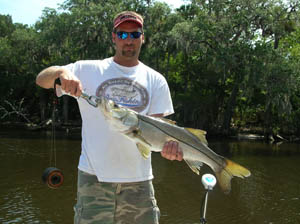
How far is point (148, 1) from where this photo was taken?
27797 millimetres

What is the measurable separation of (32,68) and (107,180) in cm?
3179

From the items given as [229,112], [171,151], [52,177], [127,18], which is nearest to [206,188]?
[171,151]

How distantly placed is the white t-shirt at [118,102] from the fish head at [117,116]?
0.59 ft

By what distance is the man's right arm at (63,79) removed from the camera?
2611mm

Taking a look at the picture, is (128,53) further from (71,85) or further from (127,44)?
(71,85)

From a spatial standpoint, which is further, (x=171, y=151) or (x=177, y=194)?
(x=177, y=194)

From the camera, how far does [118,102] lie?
310cm

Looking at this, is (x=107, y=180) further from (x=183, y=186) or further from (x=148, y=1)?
(x=148, y=1)

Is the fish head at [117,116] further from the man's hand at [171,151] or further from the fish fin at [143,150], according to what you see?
the man's hand at [171,151]

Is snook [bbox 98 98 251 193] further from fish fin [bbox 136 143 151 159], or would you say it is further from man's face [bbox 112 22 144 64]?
man's face [bbox 112 22 144 64]

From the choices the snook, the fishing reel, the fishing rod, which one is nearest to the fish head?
the snook

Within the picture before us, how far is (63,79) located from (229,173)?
1.77 m

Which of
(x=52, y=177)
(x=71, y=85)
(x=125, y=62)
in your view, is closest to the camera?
(x=71, y=85)

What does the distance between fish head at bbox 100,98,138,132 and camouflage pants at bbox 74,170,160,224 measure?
575 millimetres
